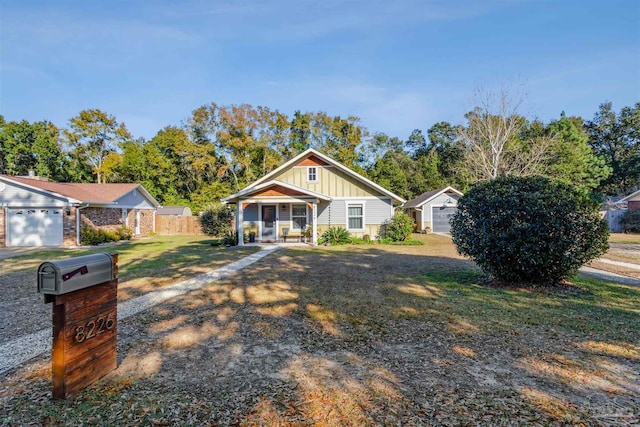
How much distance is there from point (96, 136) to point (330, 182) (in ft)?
111

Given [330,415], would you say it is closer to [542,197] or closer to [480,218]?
Answer: [480,218]

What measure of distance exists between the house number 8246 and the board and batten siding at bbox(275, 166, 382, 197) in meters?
15.7

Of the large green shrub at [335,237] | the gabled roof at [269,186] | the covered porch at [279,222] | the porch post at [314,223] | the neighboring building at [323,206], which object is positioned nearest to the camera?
the gabled roof at [269,186]

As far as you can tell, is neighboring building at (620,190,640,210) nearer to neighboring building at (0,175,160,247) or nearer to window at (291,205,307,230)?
window at (291,205,307,230)

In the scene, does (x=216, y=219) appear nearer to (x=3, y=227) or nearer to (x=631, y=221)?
(x=3, y=227)

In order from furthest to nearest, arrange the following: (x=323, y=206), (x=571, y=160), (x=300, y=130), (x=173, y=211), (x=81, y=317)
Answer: (x=300, y=130), (x=173, y=211), (x=571, y=160), (x=323, y=206), (x=81, y=317)

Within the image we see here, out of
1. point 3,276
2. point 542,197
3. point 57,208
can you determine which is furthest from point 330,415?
point 57,208

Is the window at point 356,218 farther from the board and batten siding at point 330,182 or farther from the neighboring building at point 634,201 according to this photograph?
the neighboring building at point 634,201

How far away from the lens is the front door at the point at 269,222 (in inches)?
709

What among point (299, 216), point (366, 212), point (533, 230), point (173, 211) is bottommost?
point (533, 230)

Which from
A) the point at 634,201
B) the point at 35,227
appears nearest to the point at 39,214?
the point at 35,227

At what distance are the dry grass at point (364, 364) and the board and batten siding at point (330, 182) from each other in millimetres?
12032

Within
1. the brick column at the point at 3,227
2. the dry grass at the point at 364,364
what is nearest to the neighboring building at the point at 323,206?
the dry grass at the point at 364,364

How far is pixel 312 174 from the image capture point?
19.0 m
